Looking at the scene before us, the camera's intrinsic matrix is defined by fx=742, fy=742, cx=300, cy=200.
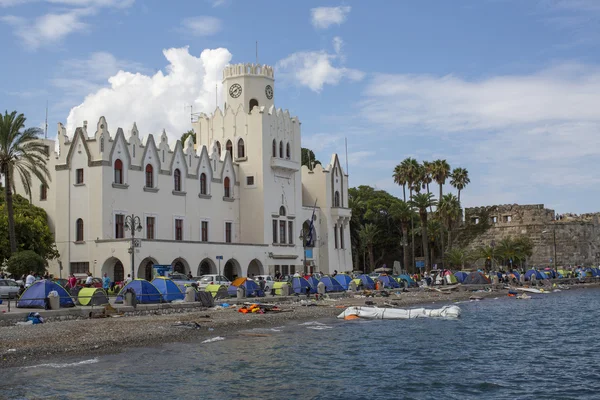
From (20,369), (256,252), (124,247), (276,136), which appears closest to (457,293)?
(256,252)

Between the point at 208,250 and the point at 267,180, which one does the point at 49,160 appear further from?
the point at 267,180

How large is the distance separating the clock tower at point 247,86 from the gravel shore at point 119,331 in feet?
110

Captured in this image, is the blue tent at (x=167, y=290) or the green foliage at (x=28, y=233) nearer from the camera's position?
the blue tent at (x=167, y=290)

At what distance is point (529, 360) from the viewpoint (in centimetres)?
2459

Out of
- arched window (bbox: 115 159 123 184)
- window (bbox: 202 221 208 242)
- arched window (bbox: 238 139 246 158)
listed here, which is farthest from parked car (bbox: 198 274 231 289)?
arched window (bbox: 238 139 246 158)

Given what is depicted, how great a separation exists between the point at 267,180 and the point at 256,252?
6896mm

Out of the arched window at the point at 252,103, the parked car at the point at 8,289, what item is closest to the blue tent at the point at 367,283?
the arched window at the point at 252,103

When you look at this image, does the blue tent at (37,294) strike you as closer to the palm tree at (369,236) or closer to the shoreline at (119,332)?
the shoreline at (119,332)

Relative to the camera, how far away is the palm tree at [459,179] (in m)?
90.6

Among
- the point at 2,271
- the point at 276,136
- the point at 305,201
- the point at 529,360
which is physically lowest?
the point at 529,360

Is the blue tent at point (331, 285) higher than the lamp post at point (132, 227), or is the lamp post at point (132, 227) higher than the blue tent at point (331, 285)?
the lamp post at point (132, 227)

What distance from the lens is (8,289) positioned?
125 ft

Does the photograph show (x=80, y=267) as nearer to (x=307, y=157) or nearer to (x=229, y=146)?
(x=229, y=146)

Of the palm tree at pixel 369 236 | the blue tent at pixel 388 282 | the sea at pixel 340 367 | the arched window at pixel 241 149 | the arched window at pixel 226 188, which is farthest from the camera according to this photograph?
the palm tree at pixel 369 236
